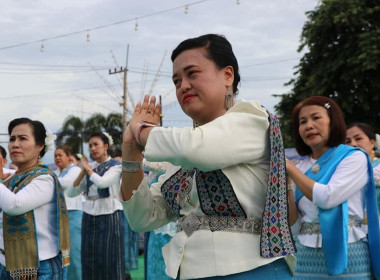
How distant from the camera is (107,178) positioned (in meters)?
7.00

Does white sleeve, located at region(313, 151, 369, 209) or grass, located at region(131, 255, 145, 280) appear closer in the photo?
white sleeve, located at region(313, 151, 369, 209)

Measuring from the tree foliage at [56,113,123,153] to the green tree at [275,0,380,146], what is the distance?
1580 cm

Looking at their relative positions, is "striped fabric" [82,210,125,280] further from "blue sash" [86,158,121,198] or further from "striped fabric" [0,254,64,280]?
"striped fabric" [0,254,64,280]

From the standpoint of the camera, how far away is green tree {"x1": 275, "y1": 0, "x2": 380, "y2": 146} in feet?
60.7

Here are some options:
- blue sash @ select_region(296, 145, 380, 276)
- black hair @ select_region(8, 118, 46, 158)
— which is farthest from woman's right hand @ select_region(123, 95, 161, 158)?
black hair @ select_region(8, 118, 46, 158)

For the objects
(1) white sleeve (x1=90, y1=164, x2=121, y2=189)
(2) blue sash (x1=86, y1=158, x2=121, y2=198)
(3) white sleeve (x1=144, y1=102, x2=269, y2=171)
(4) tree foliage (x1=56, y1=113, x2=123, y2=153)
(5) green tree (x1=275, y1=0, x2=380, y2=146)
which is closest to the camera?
(3) white sleeve (x1=144, y1=102, x2=269, y2=171)

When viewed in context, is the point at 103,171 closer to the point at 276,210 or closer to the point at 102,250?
the point at 102,250

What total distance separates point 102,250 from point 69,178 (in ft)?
3.63

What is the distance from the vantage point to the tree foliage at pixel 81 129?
33500mm

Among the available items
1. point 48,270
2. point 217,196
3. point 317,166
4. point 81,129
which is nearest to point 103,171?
point 48,270

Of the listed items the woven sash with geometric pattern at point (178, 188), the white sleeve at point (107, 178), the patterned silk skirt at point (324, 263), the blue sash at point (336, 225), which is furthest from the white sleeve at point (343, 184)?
the white sleeve at point (107, 178)

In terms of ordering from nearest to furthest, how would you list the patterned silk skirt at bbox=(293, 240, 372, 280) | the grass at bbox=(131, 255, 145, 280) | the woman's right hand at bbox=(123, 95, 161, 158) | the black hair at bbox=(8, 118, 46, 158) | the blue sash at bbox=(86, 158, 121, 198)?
the woman's right hand at bbox=(123, 95, 161, 158), the patterned silk skirt at bbox=(293, 240, 372, 280), the black hair at bbox=(8, 118, 46, 158), the blue sash at bbox=(86, 158, 121, 198), the grass at bbox=(131, 255, 145, 280)

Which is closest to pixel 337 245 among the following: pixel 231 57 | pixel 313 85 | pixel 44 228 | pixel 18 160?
pixel 231 57

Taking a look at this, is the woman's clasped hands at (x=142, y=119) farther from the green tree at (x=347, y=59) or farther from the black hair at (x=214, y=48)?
the green tree at (x=347, y=59)
